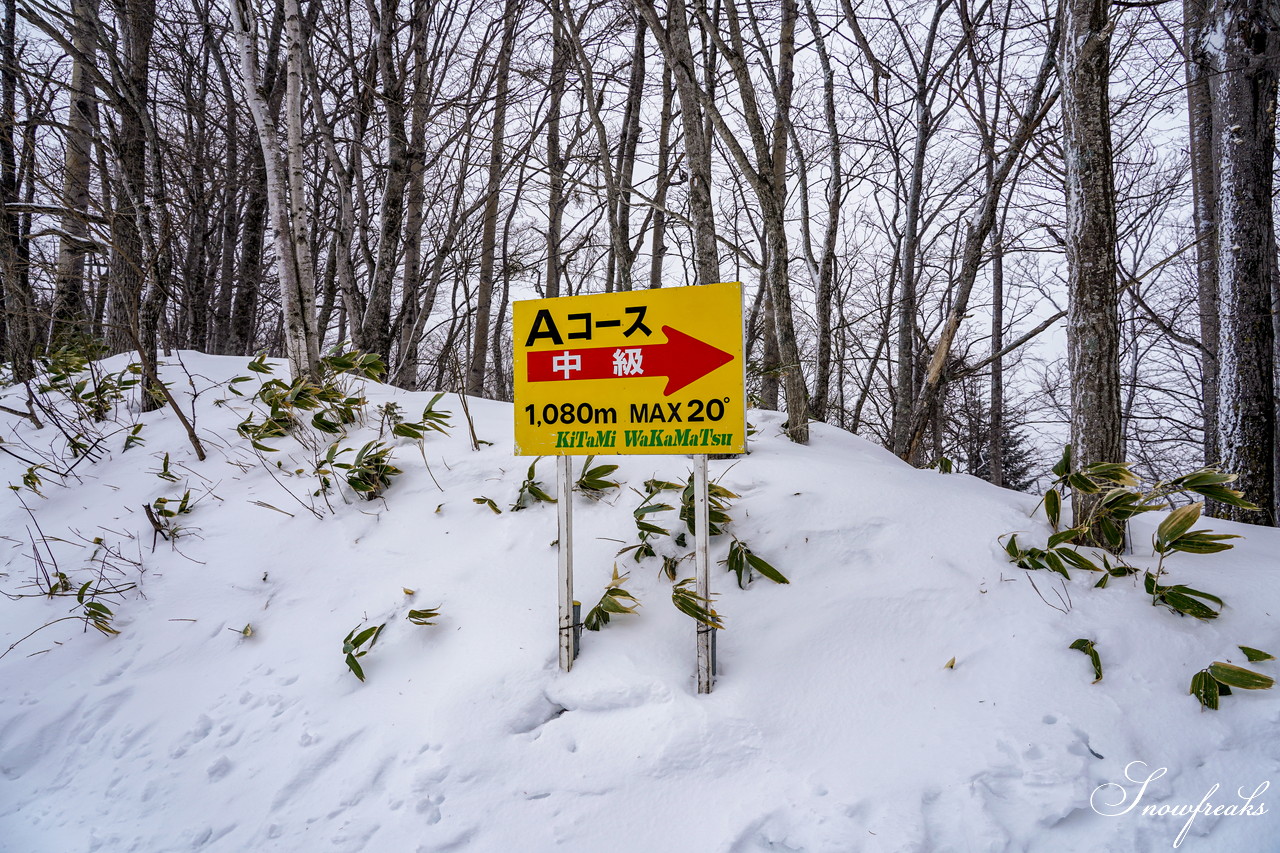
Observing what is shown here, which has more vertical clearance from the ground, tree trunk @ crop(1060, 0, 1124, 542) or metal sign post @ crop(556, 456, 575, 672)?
tree trunk @ crop(1060, 0, 1124, 542)

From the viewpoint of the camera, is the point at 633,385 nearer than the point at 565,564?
Yes

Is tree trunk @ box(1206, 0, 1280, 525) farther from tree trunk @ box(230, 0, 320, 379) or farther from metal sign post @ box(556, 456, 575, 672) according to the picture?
tree trunk @ box(230, 0, 320, 379)

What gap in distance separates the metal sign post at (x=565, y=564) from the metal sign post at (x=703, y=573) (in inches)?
19.6

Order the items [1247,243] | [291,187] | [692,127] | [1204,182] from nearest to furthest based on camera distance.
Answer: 1. [692,127]
2. [1247,243]
3. [291,187]
4. [1204,182]

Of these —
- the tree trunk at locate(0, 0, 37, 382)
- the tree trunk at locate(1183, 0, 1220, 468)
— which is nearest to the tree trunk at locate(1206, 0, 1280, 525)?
the tree trunk at locate(1183, 0, 1220, 468)

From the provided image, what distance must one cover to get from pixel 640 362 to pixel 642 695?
1.21 m

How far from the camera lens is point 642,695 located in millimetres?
2111

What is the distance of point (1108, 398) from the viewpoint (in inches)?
101

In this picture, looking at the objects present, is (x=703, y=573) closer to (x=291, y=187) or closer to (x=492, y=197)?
(x=291, y=187)

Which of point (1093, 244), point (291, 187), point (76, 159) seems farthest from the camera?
point (76, 159)

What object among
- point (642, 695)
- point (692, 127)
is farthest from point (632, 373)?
point (692, 127)

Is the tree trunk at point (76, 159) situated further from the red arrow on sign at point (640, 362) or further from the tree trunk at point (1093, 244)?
the tree trunk at point (1093, 244)

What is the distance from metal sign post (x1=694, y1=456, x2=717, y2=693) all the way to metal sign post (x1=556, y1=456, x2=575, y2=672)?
19.6 inches

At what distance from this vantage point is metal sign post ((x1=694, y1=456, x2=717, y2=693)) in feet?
6.93
